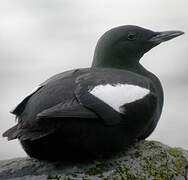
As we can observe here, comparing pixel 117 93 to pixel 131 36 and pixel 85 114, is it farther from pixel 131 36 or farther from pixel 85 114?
pixel 131 36

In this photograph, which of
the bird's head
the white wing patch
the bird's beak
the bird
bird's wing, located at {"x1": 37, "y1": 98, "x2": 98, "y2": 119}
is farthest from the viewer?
the bird's beak

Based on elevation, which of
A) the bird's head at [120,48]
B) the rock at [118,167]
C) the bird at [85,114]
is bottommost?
the rock at [118,167]

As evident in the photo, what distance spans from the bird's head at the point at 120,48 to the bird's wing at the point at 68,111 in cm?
156

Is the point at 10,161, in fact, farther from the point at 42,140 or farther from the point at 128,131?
the point at 128,131

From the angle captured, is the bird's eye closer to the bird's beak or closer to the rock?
the bird's beak

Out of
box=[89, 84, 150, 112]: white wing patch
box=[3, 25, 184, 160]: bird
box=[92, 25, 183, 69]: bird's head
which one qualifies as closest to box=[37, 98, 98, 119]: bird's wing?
box=[3, 25, 184, 160]: bird

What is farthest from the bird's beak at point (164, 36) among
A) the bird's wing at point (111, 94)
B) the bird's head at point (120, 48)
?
the bird's wing at point (111, 94)

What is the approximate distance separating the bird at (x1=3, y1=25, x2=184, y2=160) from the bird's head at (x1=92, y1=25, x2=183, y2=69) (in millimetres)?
672

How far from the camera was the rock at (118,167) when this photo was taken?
4605 millimetres

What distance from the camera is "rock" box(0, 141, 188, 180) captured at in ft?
15.1

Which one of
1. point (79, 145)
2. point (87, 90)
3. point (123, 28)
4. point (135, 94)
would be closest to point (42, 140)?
point (79, 145)

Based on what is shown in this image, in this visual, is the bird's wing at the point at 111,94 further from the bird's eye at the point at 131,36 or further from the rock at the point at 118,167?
the bird's eye at the point at 131,36

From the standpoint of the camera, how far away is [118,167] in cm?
473

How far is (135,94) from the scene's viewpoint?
185 inches
